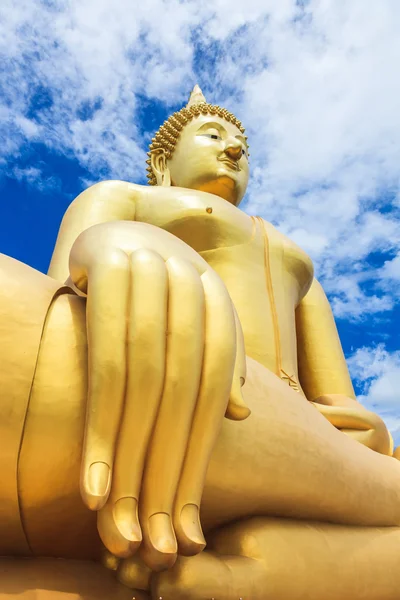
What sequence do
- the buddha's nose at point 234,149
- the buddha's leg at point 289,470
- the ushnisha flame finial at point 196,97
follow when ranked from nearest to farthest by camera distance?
1. the buddha's leg at point 289,470
2. the buddha's nose at point 234,149
3. the ushnisha flame finial at point 196,97

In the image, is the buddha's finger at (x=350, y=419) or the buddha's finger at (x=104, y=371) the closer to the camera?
the buddha's finger at (x=104, y=371)

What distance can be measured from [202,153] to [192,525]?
3028mm

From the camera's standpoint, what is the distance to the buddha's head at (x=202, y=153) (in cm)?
410

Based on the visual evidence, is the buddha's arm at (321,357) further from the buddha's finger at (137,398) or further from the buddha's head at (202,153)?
the buddha's finger at (137,398)

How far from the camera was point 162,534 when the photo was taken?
4.92 feet

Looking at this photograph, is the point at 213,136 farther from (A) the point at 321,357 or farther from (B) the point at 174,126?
(A) the point at 321,357

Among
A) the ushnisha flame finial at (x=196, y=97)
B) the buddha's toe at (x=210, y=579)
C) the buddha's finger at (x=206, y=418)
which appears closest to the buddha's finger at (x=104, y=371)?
the buddha's finger at (x=206, y=418)

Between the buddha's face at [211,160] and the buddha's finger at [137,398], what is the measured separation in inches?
102

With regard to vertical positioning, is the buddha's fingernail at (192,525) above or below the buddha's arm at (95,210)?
below

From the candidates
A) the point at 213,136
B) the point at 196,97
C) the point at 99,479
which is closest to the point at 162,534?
the point at 99,479

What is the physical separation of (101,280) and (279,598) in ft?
3.57

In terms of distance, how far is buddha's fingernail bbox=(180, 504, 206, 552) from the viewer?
1.53 metres

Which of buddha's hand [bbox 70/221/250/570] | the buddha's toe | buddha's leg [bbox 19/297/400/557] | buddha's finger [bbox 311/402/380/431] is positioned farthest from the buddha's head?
the buddha's toe

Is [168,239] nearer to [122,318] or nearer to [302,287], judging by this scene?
[122,318]
